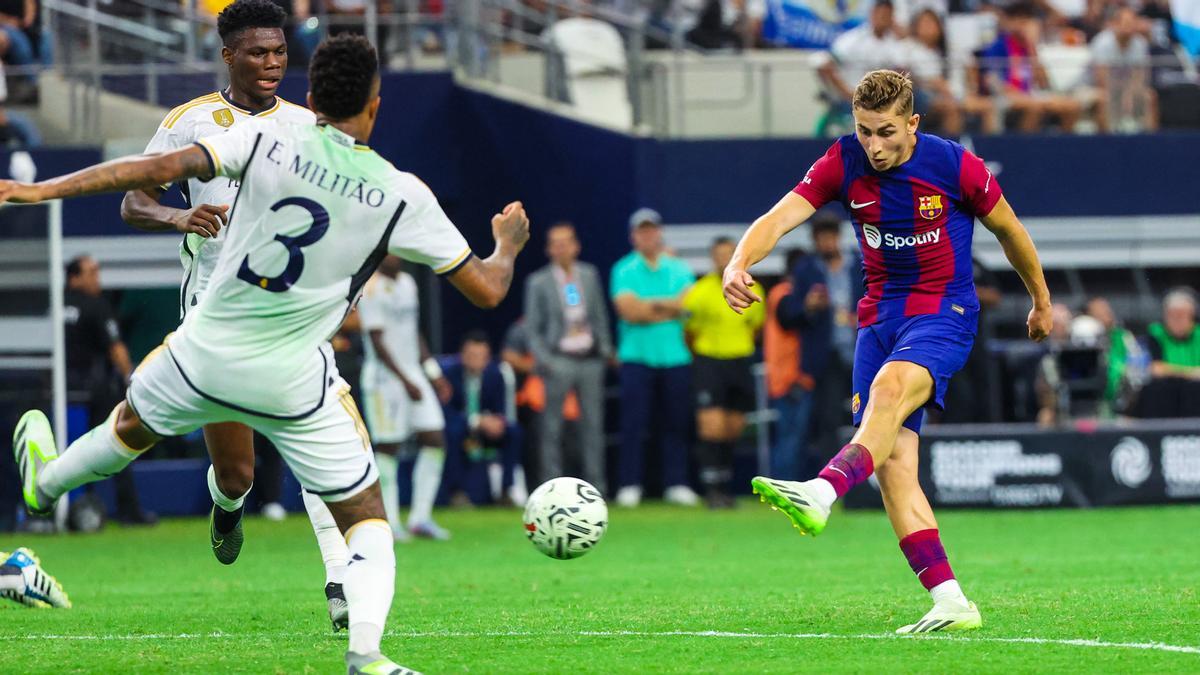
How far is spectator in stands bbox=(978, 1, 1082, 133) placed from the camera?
68.6 feet

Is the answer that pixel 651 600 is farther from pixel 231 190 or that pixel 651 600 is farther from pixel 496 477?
pixel 496 477

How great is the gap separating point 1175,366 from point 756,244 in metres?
12.0

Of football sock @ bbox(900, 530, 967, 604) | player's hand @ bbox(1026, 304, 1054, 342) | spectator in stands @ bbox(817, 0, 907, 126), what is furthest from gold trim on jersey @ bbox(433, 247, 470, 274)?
spectator in stands @ bbox(817, 0, 907, 126)

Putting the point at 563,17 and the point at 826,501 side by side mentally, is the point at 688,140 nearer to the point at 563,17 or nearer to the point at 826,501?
the point at 563,17

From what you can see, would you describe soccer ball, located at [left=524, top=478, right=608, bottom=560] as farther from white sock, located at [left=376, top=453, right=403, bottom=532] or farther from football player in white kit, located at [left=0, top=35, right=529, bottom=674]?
white sock, located at [left=376, top=453, right=403, bottom=532]

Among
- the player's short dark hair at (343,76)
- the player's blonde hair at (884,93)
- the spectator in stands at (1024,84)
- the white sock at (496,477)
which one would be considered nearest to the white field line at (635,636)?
the player's blonde hair at (884,93)

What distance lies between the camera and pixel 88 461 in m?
7.66

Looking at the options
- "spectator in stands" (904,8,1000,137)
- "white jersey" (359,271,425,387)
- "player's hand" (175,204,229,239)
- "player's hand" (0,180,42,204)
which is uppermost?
"spectator in stands" (904,8,1000,137)

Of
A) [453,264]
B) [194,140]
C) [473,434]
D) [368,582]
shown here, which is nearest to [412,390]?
[473,434]

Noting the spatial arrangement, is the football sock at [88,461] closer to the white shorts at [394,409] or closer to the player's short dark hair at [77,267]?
the white shorts at [394,409]

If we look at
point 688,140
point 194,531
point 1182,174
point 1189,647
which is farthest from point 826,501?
point 1182,174

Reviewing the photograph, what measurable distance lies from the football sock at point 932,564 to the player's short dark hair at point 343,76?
3164 mm

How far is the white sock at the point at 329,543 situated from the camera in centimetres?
847

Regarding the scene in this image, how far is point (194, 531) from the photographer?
54.1 ft
